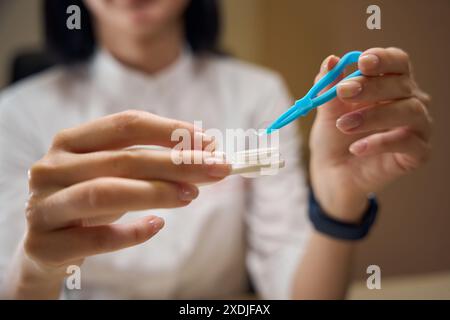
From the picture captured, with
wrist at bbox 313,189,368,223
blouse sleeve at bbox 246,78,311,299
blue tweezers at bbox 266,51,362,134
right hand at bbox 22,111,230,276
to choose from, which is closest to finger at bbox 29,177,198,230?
right hand at bbox 22,111,230,276

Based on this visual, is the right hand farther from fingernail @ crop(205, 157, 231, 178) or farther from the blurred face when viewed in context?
the blurred face

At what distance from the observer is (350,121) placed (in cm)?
31

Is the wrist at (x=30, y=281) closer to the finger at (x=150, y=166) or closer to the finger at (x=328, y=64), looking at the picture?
the finger at (x=150, y=166)

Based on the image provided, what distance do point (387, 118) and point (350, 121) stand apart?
40 mm

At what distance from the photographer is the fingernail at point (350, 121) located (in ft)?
1.03

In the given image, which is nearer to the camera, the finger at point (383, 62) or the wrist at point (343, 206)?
the finger at point (383, 62)

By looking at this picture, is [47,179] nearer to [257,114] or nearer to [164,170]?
[164,170]

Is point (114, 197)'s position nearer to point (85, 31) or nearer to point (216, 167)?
point (216, 167)

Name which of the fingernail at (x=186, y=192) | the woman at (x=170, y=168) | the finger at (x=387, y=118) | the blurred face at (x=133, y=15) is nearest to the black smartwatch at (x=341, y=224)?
the woman at (x=170, y=168)

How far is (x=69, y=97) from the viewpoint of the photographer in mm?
579

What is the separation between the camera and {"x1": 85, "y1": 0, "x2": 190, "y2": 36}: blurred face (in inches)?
20.0

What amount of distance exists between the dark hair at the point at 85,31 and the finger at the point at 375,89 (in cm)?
31
